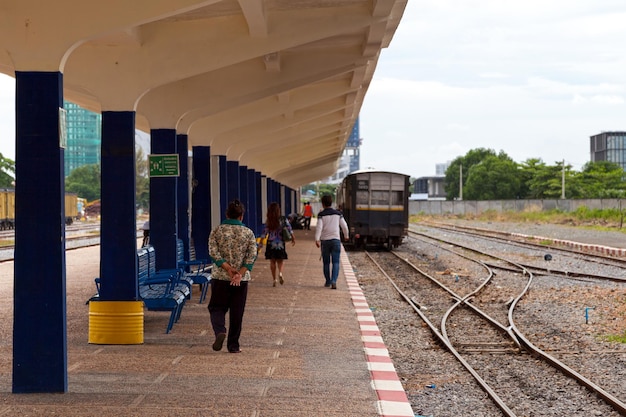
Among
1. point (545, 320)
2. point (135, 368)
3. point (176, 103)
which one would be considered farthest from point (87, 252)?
point (135, 368)

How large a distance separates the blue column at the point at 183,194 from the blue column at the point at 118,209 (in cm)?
589

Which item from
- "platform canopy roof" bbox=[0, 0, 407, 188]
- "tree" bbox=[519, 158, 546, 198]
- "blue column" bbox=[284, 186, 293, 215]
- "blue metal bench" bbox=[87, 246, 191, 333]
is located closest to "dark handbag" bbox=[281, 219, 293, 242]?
"platform canopy roof" bbox=[0, 0, 407, 188]

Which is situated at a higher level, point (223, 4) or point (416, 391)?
point (223, 4)

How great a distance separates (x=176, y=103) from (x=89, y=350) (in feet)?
20.3

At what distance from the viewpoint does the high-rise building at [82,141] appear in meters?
177

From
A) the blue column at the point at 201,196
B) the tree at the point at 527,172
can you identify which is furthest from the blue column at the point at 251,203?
the tree at the point at 527,172

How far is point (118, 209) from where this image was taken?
10234 mm

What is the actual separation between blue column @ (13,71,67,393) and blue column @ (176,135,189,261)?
9.13 metres

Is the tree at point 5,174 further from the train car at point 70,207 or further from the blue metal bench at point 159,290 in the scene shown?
the blue metal bench at point 159,290

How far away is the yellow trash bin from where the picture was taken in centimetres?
965

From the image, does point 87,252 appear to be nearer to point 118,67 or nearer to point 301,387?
point 118,67

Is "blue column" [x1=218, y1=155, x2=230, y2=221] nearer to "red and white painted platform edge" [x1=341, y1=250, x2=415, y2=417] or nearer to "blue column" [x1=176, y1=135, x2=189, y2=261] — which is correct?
"blue column" [x1=176, y1=135, x2=189, y2=261]

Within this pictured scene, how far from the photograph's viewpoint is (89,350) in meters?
9.27

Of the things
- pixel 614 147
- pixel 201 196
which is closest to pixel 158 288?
pixel 201 196
